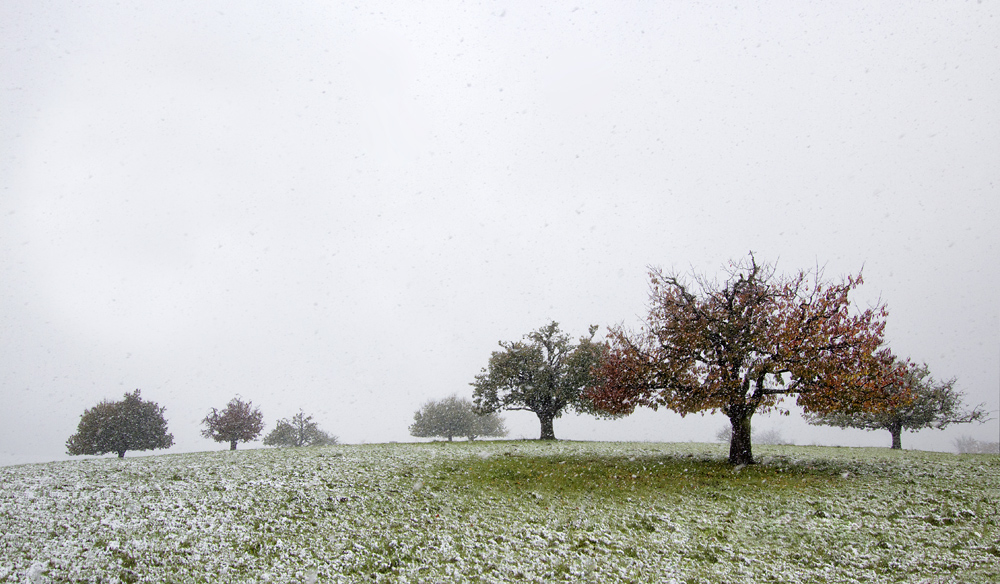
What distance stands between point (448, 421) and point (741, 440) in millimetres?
49235

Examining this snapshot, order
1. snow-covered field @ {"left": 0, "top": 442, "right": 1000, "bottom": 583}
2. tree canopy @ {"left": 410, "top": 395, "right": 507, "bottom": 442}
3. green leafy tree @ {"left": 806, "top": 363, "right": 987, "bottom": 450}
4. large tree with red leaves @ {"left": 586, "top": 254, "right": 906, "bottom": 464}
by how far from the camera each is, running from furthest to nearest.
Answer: tree canopy @ {"left": 410, "top": 395, "right": 507, "bottom": 442}, green leafy tree @ {"left": 806, "top": 363, "right": 987, "bottom": 450}, large tree with red leaves @ {"left": 586, "top": 254, "right": 906, "bottom": 464}, snow-covered field @ {"left": 0, "top": 442, "right": 1000, "bottom": 583}

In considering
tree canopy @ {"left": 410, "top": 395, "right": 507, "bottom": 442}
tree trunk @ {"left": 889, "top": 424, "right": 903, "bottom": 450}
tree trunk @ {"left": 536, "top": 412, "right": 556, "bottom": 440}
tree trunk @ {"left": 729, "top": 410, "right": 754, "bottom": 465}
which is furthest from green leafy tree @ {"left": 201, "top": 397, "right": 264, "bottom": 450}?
tree trunk @ {"left": 889, "top": 424, "right": 903, "bottom": 450}

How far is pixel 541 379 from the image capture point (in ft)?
138

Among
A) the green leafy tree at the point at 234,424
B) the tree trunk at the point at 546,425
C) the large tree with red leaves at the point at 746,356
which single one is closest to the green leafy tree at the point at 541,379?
the tree trunk at the point at 546,425

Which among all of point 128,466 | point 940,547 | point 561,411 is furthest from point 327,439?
point 940,547

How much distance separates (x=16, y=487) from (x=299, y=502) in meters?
12.6

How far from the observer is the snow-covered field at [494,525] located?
1029 cm

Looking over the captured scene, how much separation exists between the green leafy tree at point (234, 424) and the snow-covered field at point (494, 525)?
33601 millimetres

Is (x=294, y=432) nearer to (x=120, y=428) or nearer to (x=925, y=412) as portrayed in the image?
(x=120, y=428)

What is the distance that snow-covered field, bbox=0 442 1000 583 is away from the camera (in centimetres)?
1029

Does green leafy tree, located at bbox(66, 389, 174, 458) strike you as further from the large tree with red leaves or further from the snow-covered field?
the large tree with red leaves

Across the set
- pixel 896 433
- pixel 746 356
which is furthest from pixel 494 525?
pixel 896 433

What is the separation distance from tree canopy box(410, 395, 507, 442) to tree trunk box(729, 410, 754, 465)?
150 ft

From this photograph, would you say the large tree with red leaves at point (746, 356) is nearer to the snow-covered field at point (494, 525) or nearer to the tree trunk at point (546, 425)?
the snow-covered field at point (494, 525)
